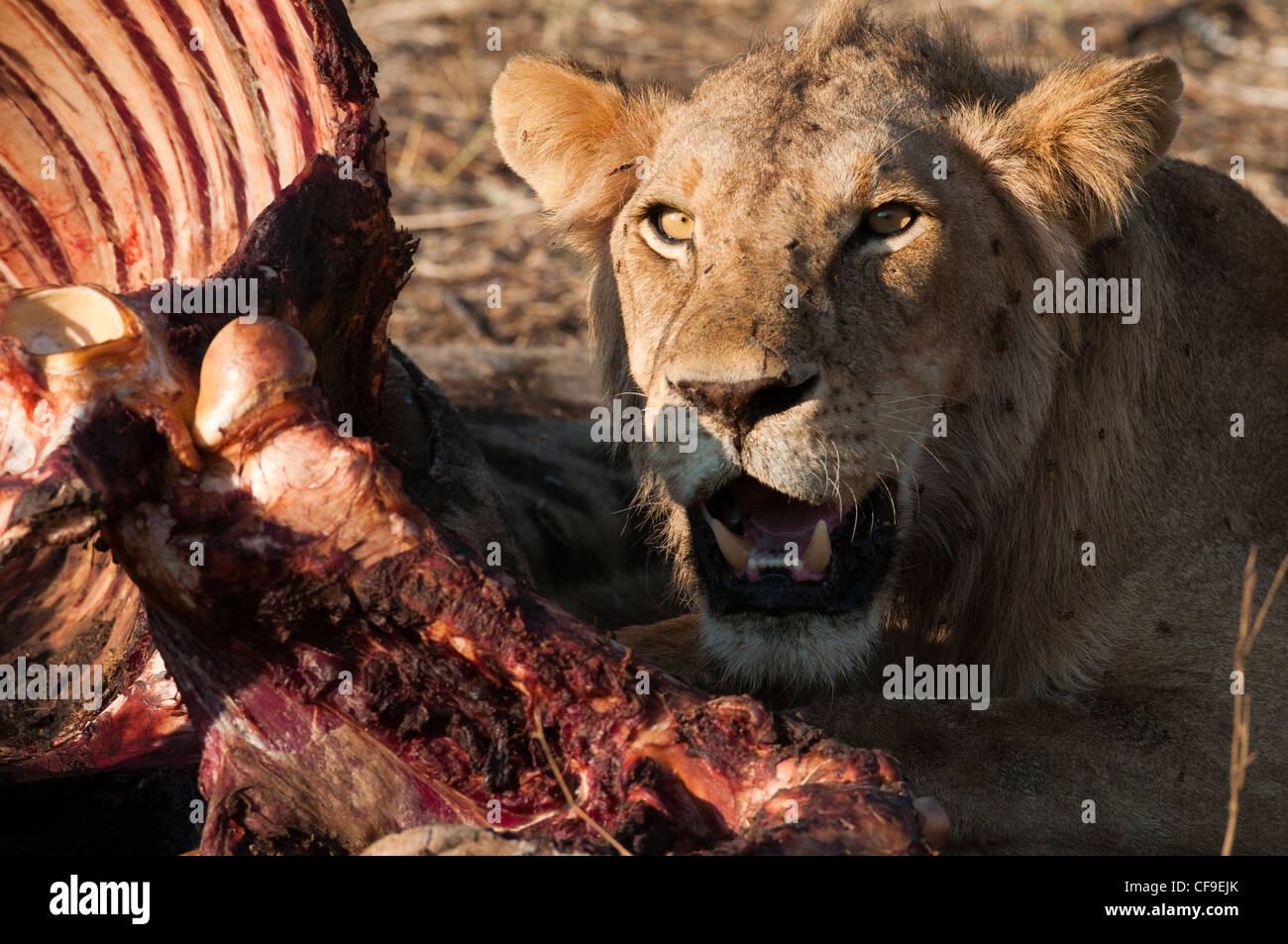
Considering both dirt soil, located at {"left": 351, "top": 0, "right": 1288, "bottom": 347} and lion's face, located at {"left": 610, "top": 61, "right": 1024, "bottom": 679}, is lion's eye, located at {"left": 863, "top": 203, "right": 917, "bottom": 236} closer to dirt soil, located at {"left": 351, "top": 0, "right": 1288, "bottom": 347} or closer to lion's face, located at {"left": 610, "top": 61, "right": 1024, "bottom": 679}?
lion's face, located at {"left": 610, "top": 61, "right": 1024, "bottom": 679}

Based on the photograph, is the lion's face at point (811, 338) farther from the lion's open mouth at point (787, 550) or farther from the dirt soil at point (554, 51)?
the dirt soil at point (554, 51)

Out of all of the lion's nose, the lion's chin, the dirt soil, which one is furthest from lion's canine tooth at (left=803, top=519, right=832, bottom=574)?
the dirt soil

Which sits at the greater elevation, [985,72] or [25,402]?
[985,72]

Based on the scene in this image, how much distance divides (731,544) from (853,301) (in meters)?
Answer: 0.57

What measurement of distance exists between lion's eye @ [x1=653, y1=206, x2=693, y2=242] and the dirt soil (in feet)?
9.67

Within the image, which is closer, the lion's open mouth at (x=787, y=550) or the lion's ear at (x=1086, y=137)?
the lion's open mouth at (x=787, y=550)

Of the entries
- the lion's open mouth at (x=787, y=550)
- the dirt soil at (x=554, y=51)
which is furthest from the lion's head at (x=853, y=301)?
the dirt soil at (x=554, y=51)

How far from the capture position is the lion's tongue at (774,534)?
310cm

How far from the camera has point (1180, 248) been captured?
3.67 metres

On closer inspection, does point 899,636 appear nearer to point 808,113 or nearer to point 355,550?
point 808,113

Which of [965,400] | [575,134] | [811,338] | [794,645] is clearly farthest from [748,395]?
[575,134]

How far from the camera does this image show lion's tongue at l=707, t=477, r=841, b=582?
3096 millimetres

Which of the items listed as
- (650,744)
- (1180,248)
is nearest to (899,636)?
(1180,248)
